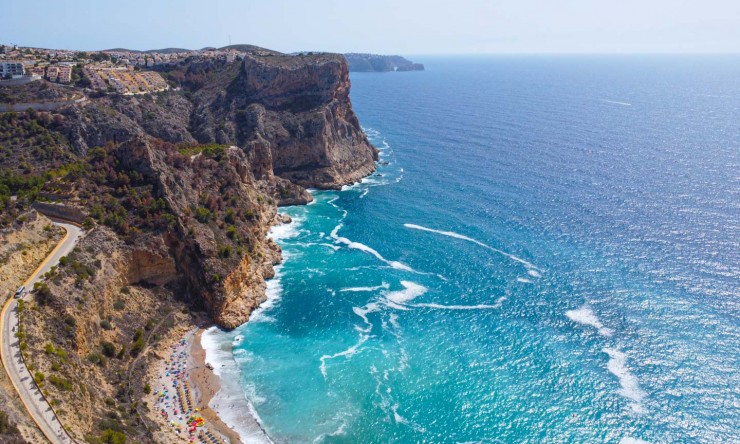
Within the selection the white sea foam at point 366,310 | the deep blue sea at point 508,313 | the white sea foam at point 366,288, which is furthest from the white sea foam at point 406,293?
the white sea foam at point 366,310

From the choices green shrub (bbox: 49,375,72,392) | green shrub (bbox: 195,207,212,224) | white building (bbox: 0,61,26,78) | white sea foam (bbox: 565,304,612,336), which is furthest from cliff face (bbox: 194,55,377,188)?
green shrub (bbox: 49,375,72,392)

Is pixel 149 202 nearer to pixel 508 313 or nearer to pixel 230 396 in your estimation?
pixel 230 396

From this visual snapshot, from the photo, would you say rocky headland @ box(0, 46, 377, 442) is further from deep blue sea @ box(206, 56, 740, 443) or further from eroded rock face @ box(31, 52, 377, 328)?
deep blue sea @ box(206, 56, 740, 443)

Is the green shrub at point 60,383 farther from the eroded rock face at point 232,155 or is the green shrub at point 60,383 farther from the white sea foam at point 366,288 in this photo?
the white sea foam at point 366,288

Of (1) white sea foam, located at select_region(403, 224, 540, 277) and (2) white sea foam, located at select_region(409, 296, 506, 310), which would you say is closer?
(2) white sea foam, located at select_region(409, 296, 506, 310)

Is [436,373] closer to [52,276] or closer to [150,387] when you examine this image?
[150,387]

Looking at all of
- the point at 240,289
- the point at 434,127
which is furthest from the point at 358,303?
the point at 434,127

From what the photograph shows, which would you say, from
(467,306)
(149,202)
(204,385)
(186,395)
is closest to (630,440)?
(467,306)
